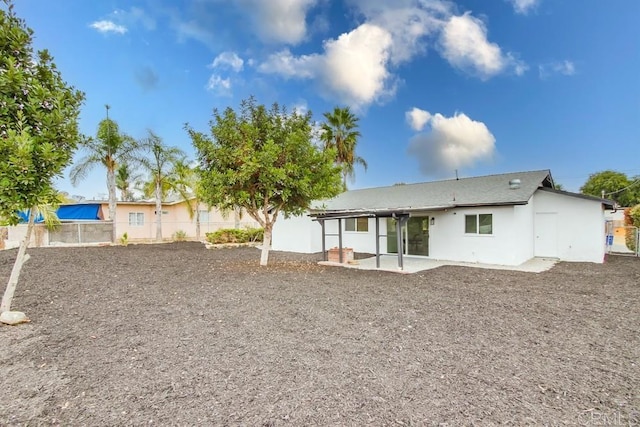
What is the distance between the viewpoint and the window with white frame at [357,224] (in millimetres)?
16270

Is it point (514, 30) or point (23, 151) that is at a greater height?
point (514, 30)

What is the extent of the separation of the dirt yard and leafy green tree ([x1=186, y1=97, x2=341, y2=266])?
336cm

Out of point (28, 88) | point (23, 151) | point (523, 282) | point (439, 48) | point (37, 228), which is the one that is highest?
point (439, 48)

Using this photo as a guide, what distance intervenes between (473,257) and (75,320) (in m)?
12.9

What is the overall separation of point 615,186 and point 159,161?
49982 mm

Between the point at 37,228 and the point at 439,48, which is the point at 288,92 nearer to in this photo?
the point at 439,48

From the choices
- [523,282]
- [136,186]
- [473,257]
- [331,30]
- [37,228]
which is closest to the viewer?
[523,282]

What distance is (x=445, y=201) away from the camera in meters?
13.7

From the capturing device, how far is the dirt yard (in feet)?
9.33

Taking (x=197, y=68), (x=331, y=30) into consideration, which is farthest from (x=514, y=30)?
(x=197, y=68)

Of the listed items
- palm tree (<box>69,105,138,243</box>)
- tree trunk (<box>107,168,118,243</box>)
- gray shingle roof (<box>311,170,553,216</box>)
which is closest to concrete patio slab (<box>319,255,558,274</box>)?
gray shingle roof (<box>311,170,553,216</box>)

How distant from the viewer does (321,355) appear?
13.4ft

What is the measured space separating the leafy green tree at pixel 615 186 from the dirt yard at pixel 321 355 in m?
39.4

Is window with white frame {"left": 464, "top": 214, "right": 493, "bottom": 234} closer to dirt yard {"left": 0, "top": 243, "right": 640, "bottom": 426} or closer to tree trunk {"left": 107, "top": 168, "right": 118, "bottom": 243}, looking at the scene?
dirt yard {"left": 0, "top": 243, "right": 640, "bottom": 426}
